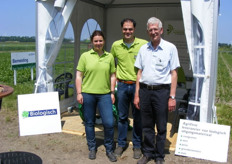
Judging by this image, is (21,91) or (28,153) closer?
(28,153)

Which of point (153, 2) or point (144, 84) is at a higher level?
point (153, 2)

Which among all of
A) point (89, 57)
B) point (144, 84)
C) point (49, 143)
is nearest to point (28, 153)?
point (49, 143)

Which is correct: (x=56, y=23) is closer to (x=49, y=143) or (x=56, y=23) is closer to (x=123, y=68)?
(x=123, y=68)

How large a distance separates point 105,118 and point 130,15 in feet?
16.5

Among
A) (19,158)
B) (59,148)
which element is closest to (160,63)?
(59,148)

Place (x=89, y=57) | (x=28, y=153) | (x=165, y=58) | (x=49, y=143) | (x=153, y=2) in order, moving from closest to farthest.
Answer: (x=165, y=58)
(x=89, y=57)
(x=28, y=153)
(x=49, y=143)
(x=153, y=2)

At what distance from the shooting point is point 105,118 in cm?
367

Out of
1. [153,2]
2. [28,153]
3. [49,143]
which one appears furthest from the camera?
[153,2]

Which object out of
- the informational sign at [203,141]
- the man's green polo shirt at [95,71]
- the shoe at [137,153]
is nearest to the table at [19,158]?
the man's green polo shirt at [95,71]

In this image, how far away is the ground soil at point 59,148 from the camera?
12.6 feet

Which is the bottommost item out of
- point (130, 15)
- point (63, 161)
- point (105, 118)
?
point (63, 161)

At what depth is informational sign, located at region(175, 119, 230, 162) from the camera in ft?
12.5

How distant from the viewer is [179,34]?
297 inches

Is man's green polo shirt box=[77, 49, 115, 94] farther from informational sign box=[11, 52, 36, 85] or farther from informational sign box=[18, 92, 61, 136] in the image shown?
informational sign box=[11, 52, 36, 85]
